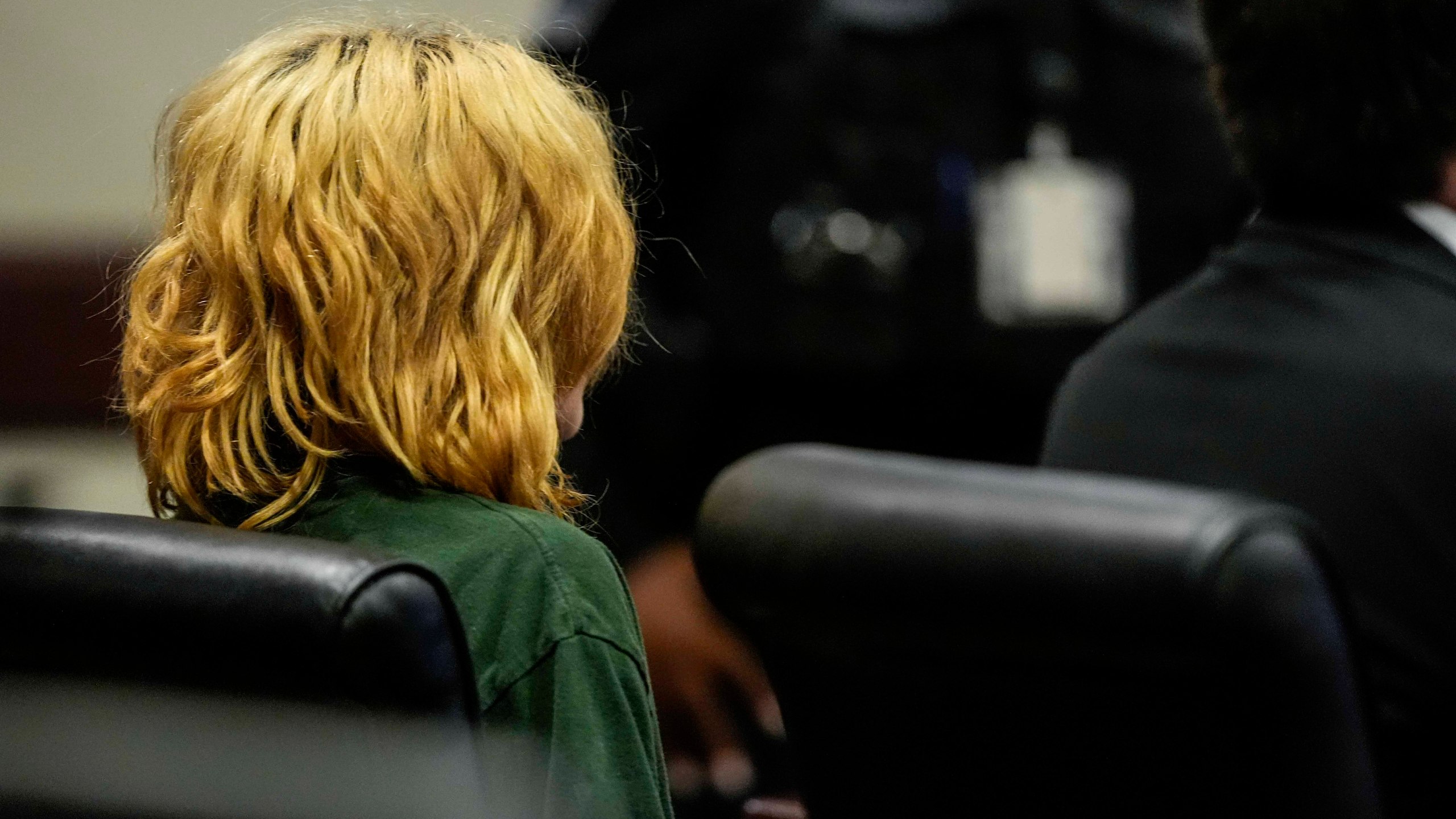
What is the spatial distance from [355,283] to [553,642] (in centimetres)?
20

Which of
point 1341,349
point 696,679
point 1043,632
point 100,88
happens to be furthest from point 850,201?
point 1043,632

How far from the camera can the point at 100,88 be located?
189cm

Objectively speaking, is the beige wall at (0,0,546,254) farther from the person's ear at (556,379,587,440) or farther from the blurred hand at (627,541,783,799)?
the blurred hand at (627,541,783,799)

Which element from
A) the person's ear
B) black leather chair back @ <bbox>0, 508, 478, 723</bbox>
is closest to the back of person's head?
the person's ear

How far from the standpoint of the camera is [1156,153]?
2.34 metres

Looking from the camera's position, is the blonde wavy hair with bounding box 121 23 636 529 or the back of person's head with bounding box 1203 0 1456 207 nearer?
the blonde wavy hair with bounding box 121 23 636 529

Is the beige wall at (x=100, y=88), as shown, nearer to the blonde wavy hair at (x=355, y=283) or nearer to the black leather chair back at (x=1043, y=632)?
the blonde wavy hair at (x=355, y=283)

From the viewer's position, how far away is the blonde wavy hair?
0.79 m

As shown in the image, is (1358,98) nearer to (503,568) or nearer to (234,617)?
(503,568)

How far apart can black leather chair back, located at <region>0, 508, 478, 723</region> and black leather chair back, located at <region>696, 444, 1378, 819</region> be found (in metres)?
0.13

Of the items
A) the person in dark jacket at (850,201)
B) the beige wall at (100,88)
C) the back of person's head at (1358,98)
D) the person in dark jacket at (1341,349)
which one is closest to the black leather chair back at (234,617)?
the beige wall at (100,88)

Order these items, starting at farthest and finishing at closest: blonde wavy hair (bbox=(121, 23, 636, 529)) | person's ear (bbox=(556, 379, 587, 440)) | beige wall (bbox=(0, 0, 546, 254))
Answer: person's ear (bbox=(556, 379, 587, 440)) → blonde wavy hair (bbox=(121, 23, 636, 529)) → beige wall (bbox=(0, 0, 546, 254))

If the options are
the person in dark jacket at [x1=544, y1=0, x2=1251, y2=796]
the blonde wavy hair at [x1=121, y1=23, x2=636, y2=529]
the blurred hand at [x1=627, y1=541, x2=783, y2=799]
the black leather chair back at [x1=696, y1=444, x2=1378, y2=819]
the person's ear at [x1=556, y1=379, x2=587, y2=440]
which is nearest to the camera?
the black leather chair back at [x1=696, y1=444, x2=1378, y2=819]

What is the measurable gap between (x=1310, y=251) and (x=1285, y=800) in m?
0.70
